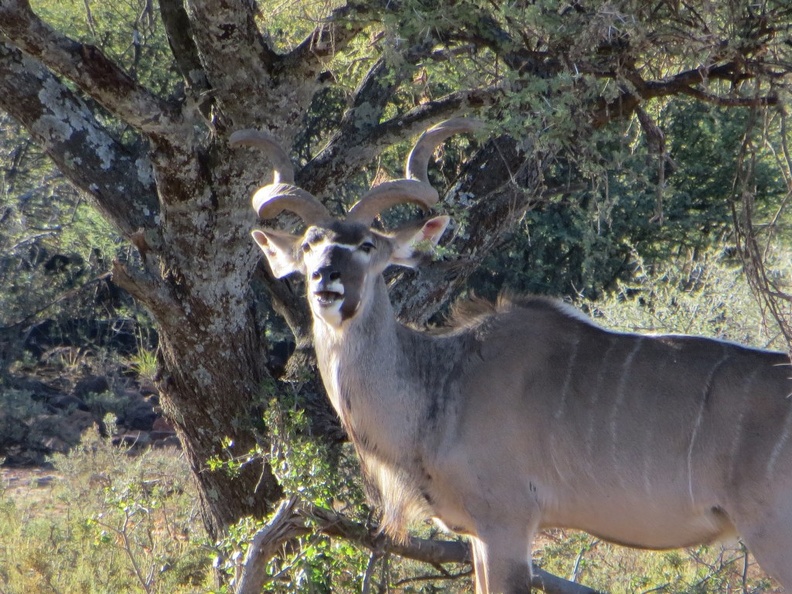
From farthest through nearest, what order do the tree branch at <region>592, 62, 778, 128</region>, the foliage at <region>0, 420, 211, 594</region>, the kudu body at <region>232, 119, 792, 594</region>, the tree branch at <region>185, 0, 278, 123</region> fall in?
the foliage at <region>0, 420, 211, 594</region> < the tree branch at <region>185, 0, 278, 123</region> < the kudu body at <region>232, 119, 792, 594</region> < the tree branch at <region>592, 62, 778, 128</region>

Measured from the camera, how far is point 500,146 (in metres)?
5.04

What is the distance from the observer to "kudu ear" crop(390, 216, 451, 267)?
4355 millimetres

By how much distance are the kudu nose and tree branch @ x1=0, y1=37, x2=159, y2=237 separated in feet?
4.09

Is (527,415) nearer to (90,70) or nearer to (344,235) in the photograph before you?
(344,235)

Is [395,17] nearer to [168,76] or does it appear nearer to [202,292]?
[202,292]

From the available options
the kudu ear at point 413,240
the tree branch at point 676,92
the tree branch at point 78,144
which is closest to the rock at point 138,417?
the tree branch at point 78,144

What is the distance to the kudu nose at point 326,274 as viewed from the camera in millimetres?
3916

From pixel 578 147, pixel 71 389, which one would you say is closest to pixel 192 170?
pixel 578 147

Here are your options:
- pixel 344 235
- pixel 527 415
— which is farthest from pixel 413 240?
pixel 527 415

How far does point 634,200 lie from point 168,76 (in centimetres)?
435

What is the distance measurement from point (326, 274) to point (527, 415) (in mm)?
1003

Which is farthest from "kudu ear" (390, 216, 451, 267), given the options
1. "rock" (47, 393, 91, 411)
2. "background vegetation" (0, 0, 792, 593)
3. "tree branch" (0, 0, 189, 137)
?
"rock" (47, 393, 91, 411)

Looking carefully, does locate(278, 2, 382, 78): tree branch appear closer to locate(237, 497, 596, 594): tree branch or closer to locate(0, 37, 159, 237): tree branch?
locate(0, 37, 159, 237): tree branch

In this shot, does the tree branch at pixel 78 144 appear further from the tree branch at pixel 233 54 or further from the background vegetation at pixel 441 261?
the tree branch at pixel 233 54
